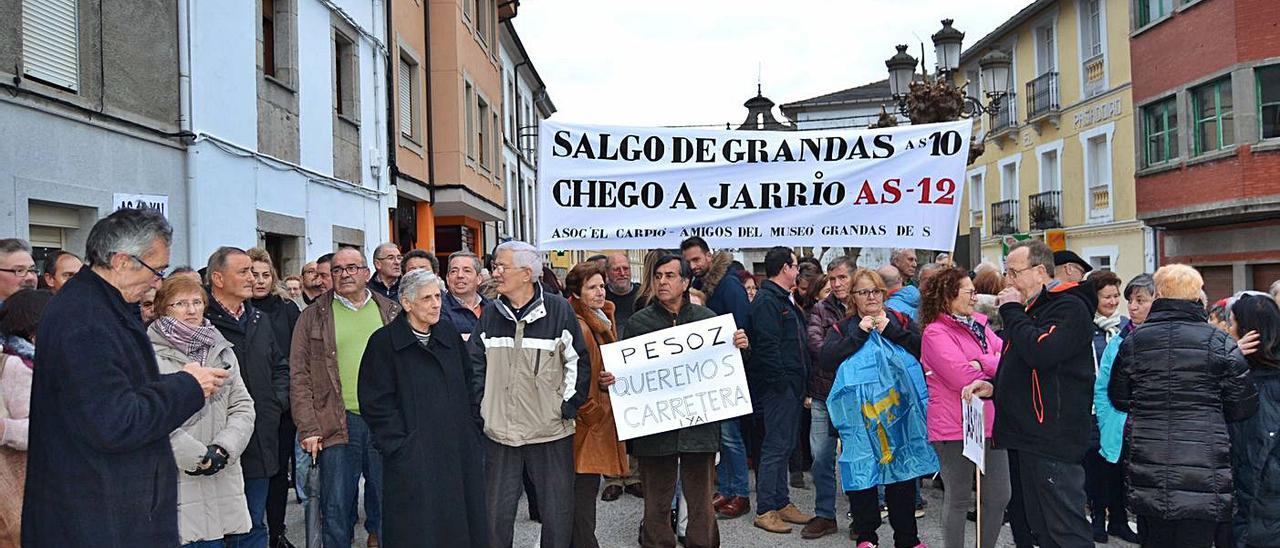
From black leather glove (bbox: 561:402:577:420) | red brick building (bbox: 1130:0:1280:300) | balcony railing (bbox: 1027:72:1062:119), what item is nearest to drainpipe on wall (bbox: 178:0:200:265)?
black leather glove (bbox: 561:402:577:420)

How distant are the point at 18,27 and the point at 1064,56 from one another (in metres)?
26.7

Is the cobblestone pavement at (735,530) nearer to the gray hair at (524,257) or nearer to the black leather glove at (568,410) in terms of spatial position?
the black leather glove at (568,410)

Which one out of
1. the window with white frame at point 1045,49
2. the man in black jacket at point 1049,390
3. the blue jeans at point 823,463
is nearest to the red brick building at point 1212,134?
the window with white frame at point 1045,49

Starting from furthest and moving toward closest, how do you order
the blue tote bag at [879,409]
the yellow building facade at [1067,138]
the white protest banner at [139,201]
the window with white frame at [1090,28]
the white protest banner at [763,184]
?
the window with white frame at [1090,28] < the yellow building facade at [1067,138] < the white protest banner at [139,201] < the white protest banner at [763,184] < the blue tote bag at [879,409]

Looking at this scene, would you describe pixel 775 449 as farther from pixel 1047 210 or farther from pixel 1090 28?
pixel 1047 210

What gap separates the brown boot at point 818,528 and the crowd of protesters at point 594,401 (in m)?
0.03

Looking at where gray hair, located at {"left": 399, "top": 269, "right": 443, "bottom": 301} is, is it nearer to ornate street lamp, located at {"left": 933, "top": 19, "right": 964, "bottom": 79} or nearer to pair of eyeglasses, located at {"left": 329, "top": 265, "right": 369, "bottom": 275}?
pair of eyeglasses, located at {"left": 329, "top": 265, "right": 369, "bottom": 275}

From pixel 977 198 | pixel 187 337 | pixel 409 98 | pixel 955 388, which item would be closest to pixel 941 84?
pixel 955 388

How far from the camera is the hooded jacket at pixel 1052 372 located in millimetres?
5062

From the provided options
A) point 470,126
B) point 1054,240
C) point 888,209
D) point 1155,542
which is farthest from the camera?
point 1054,240

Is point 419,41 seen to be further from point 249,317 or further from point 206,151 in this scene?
point 249,317

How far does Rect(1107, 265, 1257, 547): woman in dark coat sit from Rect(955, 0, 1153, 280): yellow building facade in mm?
19118

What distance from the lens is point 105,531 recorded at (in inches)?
136

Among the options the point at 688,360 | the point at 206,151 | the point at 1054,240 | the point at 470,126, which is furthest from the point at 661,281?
the point at 1054,240
